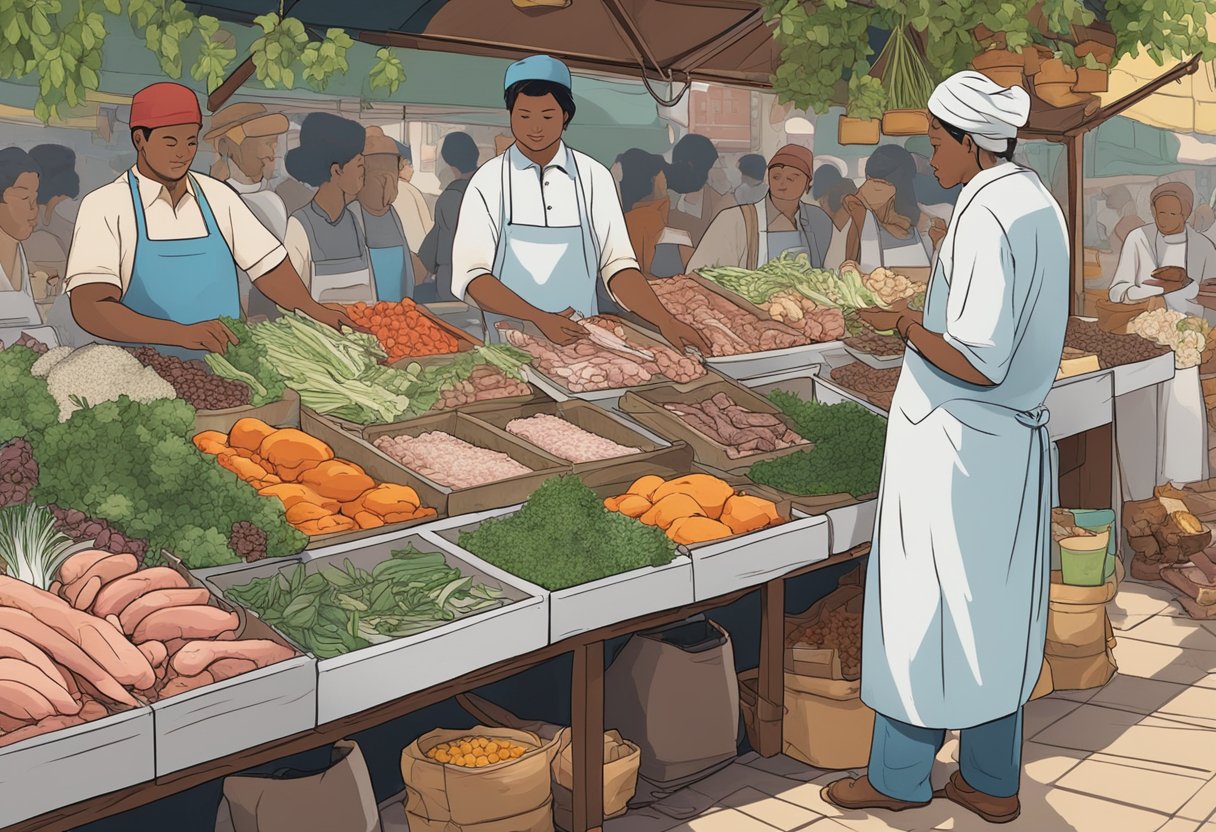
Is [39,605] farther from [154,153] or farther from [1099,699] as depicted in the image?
[1099,699]

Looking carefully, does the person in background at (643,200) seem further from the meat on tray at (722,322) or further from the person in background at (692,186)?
the meat on tray at (722,322)

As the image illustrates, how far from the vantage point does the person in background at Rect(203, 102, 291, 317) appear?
19.7ft

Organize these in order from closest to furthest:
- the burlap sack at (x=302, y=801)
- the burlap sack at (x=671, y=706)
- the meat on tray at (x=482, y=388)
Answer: the burlap sack at (x=302, y=801), the burlap sack at (x=671, y=706), the meat on tray at (x=482, y=388)

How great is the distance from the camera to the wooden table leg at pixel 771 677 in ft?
12.6

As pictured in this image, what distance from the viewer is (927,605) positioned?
344 cm

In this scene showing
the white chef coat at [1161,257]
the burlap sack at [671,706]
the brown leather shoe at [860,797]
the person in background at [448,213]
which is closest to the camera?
the brown leather shoe at [860,797]

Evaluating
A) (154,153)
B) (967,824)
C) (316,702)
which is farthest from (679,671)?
(154,153)

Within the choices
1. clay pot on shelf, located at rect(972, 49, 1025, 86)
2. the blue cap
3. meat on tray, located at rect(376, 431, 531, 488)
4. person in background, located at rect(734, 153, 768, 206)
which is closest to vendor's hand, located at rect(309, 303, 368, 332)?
meat on tray, located at rect(376, 431, 531, 488)

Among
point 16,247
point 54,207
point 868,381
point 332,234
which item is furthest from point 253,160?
point 868,381

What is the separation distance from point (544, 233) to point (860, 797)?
2.47m

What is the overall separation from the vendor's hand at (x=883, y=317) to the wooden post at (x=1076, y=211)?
13.2 ft

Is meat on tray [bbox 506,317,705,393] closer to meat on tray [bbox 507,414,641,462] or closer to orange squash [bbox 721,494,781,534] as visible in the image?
meat on tray [bbox 507,414,641,462]

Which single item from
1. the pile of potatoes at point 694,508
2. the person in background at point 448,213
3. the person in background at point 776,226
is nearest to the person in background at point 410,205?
the person in background at point 448,213

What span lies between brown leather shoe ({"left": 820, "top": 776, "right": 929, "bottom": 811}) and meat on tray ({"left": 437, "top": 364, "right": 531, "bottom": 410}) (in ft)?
5.51
